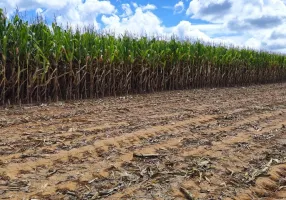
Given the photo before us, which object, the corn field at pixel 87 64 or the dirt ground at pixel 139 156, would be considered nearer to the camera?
the dirt ground at pixel 139 156

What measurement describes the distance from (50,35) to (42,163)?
6.12m

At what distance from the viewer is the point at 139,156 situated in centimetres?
450

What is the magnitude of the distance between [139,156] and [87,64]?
6524 millimetres

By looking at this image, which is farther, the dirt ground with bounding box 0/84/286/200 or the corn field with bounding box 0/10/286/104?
the corn field with bounding box 0/10/286/104

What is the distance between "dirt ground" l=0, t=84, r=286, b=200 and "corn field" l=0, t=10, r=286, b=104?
1.66m

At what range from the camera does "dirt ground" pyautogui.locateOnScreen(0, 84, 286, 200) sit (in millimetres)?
3523

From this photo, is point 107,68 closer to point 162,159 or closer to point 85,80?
point 85,80

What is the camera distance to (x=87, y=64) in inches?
418

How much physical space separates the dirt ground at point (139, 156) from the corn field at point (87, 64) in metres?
1.66

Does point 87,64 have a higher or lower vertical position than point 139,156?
higher

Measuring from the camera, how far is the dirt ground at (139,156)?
11.6 ft

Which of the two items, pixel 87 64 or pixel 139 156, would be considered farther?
pixel 87 64

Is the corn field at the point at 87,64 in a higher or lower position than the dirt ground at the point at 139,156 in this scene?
higher

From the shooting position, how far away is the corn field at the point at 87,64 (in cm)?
882
